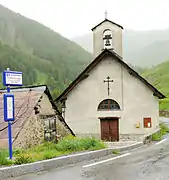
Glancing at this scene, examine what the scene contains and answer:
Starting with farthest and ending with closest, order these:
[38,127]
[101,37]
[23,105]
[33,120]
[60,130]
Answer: [101,37] → [60,130] → [23,105] → [38,127] → [33,120]

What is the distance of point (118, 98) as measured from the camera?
29.5 meters

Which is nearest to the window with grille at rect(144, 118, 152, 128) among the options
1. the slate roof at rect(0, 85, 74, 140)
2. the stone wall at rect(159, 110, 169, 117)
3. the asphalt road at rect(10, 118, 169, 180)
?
the slate roof at rect(0, 85, 74, 140)

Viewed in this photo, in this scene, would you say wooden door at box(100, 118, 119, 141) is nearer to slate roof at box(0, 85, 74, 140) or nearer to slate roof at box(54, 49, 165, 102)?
slate roof at box(54, 49, 165, 102)

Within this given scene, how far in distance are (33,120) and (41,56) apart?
147 m

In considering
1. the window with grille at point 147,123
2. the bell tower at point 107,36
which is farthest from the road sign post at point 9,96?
the bell tower at point 107,36

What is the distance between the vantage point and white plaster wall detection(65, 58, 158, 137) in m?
29.3

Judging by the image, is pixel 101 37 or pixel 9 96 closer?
pixel 9 96

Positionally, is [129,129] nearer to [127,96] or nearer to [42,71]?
[127,96]

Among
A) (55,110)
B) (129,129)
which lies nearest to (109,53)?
Result: (129,129)

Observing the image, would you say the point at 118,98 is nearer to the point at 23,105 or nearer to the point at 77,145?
the point at 23,105

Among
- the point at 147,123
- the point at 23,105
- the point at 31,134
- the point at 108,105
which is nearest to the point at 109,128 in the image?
the point at 108,105

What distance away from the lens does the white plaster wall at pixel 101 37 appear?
31078 millimetres

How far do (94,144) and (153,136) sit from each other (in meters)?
11.3

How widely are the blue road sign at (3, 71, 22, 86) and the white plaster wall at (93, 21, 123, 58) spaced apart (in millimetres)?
20670
